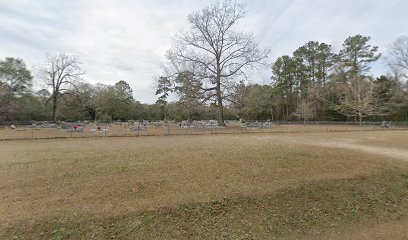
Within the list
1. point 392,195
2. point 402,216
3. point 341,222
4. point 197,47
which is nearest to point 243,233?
point 341,222

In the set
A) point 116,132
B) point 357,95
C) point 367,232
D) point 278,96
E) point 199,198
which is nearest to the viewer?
point 367,232

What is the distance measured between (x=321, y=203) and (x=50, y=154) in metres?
10.1

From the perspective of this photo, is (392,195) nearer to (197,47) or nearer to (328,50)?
(197,47)

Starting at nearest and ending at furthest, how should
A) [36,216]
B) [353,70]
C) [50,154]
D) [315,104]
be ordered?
[36,216] < [50,154] < [353,70] < [315,104]

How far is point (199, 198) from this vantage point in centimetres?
508

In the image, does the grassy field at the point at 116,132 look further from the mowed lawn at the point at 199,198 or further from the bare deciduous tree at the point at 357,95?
the bare deciduous tree at the point at 357,95

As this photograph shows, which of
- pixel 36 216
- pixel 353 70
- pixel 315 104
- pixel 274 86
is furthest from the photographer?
pixel 274 86

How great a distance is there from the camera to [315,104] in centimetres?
4562

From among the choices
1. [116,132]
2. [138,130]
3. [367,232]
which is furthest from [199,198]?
[116,132]

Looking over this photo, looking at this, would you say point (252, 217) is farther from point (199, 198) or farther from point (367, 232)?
point (367, 232)

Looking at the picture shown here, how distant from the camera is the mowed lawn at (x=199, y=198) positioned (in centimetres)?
416

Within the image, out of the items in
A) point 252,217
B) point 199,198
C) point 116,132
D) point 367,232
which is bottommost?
point 367,232

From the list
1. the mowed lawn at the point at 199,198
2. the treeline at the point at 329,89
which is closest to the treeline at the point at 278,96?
the treeline at the point at 329,89

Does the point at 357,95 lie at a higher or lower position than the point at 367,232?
higher
